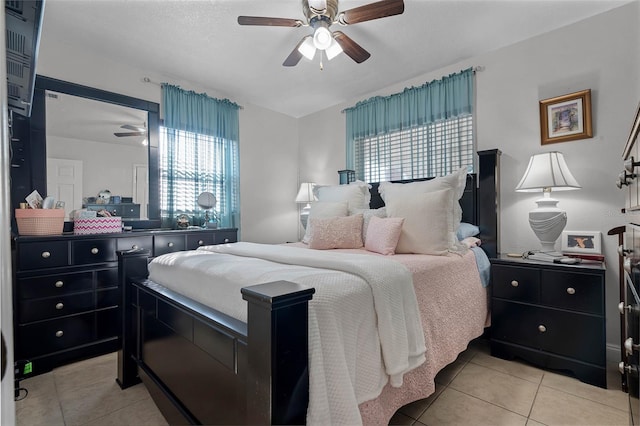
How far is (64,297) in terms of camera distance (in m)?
2.25

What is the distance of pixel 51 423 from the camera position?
160 centimetres

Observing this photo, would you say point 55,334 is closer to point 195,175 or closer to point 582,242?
point 195,175

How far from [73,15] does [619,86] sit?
158 inches

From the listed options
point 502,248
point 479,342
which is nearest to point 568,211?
point 502,248

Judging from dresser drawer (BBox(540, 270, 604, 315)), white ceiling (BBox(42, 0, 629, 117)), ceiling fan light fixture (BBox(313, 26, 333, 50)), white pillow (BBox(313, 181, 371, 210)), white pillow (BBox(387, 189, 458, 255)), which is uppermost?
white ceiling (BBox(42, 0, 629, 117))

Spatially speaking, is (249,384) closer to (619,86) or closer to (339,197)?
(339,197)


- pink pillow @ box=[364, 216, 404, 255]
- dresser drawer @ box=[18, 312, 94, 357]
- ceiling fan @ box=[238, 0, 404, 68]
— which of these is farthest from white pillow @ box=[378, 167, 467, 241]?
dresser drawer @ box=[18, 312, 94, 357]

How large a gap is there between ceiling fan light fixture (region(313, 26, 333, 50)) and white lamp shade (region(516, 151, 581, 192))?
5.71 feet

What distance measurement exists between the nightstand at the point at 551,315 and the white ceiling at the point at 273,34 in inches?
72.9

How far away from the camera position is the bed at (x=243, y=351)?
88 centimetres

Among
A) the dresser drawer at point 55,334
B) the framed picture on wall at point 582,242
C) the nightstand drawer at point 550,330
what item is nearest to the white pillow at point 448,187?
the nightstand drawer at point 550,330

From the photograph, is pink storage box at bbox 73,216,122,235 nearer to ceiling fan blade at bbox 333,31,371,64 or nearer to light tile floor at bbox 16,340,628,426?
light tile floor at bbox 16,340,628,426

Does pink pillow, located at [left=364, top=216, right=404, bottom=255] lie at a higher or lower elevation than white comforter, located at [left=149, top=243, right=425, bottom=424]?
higher

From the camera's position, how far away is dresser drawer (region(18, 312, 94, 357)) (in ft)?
6.82
